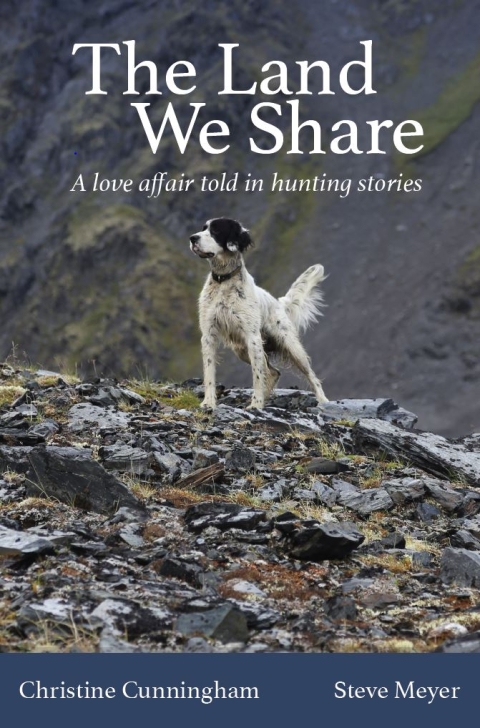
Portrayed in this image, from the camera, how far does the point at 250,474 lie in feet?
37.9

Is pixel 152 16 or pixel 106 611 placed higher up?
pixel 152 16

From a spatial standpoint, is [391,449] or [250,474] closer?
[250,474]

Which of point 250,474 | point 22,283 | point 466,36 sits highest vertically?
point 466,36

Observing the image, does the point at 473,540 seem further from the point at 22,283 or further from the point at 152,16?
the point at 152,16

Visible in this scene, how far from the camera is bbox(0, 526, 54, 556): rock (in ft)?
25.8

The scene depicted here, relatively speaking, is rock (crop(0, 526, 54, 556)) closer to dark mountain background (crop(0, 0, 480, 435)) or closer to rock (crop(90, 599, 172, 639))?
rock (crop(90, 599, 172, 639))

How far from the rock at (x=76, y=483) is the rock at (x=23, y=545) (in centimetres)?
146

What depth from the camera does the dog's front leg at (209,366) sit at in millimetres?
15635

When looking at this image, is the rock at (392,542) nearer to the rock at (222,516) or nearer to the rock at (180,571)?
the rock at (222,516)

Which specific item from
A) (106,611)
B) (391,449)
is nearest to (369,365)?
(391,449)

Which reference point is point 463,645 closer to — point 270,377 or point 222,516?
point 222,516

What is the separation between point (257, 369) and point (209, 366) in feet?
2.56

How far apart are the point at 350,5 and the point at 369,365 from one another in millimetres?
75587

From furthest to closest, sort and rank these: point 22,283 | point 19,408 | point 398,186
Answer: point 22,283 < point 398,186 < point 19,408
